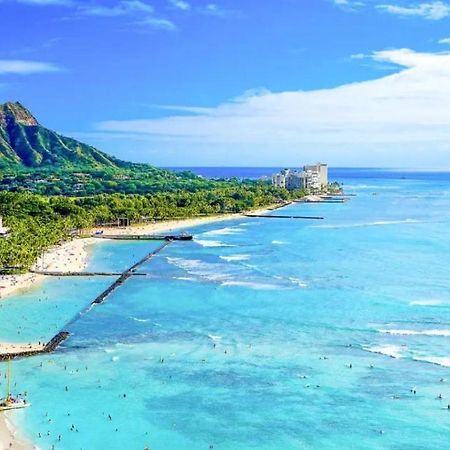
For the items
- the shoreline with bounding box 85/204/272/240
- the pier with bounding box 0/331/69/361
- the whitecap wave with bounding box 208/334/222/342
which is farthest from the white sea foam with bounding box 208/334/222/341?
the shoreline with bounding box 85/204/272/240

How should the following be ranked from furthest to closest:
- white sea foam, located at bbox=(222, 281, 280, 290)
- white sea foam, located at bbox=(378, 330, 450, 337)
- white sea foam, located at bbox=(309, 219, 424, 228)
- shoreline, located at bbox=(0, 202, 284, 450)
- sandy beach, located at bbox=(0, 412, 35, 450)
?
1. white sea foam, located at bbox=(309, 219, 424, 228)
2. white sea foam, located at bbox=(222, 281, 280, 290)
3. white sea foam, located at bbox=(378, 330, 450, 337)
4. shoreline, located at bbox=(0, 202, 284, 450)
5. sandy beach, located at bbox=(0, 412, 35, 450)

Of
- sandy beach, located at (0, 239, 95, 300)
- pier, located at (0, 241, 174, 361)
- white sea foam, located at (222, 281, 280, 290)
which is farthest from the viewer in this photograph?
white sea foam, located at (222, 281, 280, 290)

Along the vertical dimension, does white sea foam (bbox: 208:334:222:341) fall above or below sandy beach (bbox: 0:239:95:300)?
below

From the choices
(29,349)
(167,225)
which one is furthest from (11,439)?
(167,225)

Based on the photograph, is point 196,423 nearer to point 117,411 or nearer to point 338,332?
point 117,411

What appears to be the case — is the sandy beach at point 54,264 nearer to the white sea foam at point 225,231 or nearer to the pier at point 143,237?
the pier at point 143,237

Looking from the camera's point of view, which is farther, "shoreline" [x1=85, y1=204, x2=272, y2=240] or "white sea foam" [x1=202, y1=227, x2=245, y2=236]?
"white sea foam" [x1=202, y1=227, x2=245, y2=236]

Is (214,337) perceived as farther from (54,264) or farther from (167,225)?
(167,225)

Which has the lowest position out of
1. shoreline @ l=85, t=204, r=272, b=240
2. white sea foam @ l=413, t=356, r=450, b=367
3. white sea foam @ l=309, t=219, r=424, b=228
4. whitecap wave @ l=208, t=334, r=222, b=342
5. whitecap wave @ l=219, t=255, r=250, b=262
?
whitecap wave @ l=208, t=334, r=222, b=342

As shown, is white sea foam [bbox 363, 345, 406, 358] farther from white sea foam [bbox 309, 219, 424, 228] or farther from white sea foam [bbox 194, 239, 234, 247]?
white sea foam [bbox 309, 219, 424, 228]
